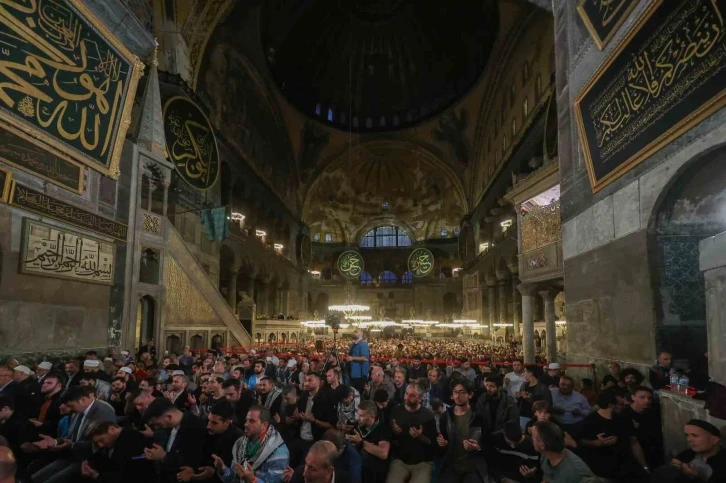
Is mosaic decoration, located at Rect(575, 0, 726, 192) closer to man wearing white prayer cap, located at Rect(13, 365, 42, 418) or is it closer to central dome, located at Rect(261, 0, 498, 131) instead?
man wearing white prayer cap, located at Rect(13, 365, 42, 418)

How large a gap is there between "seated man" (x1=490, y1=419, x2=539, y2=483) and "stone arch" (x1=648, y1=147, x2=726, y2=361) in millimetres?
2262

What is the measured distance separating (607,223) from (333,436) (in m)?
4.97

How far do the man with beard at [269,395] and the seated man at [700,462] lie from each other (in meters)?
3.15

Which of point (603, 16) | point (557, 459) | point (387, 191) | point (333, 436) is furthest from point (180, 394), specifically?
point (387, 191)

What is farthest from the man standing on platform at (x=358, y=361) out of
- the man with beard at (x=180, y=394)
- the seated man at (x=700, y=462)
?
the seated man at (x=700, y=462)

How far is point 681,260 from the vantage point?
5164mm

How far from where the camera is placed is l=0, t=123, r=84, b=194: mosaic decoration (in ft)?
21.6

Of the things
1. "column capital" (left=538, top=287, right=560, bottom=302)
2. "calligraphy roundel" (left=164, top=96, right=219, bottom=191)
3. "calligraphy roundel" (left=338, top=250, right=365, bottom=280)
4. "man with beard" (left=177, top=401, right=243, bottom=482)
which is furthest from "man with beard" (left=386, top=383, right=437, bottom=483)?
"calligraphy roundel" (left=338, top=250, right=365, bottom=280)

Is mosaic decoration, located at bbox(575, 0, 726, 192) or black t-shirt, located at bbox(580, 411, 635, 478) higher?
mosaic decoration, located at bbox(575, 0, 726, 192)

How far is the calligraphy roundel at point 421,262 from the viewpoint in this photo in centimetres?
3366

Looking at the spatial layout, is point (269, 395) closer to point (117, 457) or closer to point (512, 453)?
point (117, 457)

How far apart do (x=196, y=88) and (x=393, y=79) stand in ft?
→ 48.8

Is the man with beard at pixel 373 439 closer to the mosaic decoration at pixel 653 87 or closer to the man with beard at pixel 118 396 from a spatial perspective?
the man with beard at pixel 118 396

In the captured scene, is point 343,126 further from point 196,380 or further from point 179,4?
point 196,380
